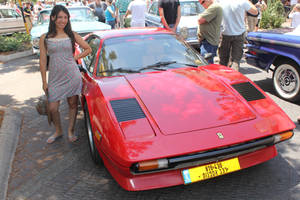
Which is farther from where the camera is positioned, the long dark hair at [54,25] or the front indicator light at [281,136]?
the long dark hair at [54,25]

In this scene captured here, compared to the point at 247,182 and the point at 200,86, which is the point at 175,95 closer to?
the point at 200,86

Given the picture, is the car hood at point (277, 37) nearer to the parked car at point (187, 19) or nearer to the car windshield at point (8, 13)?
the parked car at point (187, 19)

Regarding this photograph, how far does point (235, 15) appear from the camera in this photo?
18.2 ft

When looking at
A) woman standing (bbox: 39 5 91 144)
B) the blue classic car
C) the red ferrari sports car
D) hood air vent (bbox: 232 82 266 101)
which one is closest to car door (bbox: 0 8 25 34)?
woman standing (bbox: 39 5 91 144)

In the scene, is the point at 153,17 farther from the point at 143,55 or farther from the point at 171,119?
the point at 171,119

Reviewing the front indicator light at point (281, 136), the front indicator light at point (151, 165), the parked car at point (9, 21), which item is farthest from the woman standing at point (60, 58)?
the parked car at point (9, 21)

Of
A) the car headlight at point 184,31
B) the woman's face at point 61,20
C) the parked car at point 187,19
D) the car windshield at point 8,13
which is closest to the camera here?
the woman's face at point 61,20

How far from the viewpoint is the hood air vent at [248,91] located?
10.1 ft

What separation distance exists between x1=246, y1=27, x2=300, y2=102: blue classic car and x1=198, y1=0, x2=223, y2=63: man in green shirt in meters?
0.83

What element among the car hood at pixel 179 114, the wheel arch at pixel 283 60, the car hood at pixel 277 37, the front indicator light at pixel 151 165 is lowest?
the front indicator light at pixel 151 165

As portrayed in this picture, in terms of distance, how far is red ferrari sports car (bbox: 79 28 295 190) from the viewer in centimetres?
237

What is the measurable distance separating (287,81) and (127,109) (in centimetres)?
364

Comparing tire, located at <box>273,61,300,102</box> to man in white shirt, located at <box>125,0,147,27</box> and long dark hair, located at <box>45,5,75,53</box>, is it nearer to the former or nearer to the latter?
long dark hair, located at <box>45,5,75,53</box>

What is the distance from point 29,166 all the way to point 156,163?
200 cm
